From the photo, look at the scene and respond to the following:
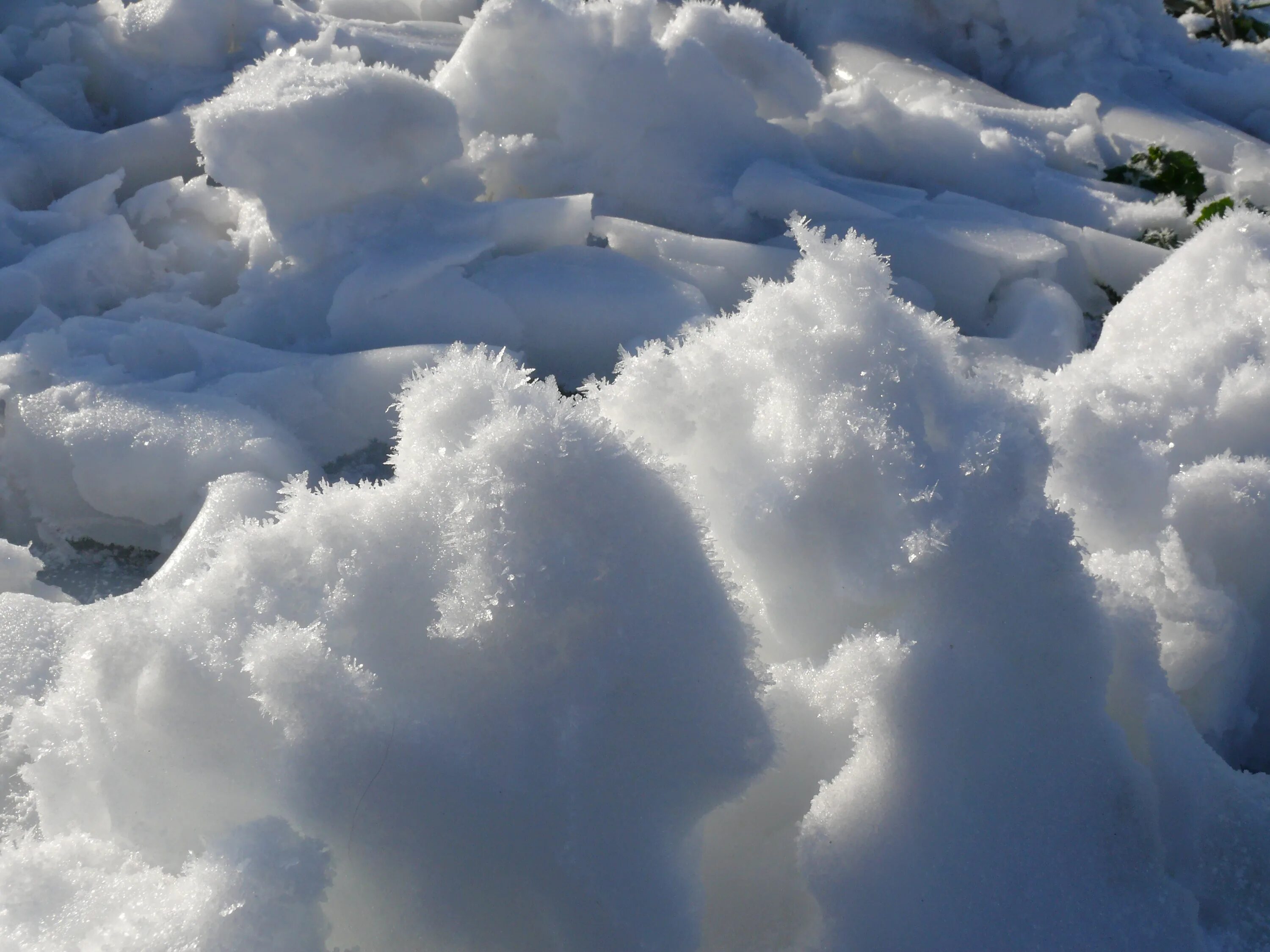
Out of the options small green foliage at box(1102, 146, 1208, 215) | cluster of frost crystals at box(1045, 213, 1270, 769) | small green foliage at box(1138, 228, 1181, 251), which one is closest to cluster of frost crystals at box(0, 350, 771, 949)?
cluster of frost crystals at box(1045, 213, 1270, 769)

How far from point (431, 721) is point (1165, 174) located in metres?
2.89

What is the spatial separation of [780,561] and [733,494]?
114mm

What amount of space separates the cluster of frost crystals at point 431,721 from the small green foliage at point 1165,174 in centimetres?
251

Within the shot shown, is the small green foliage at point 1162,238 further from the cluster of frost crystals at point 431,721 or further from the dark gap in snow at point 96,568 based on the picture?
the dark gap in snow at point 96,568

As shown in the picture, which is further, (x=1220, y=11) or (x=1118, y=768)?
(x=1220, y=11)

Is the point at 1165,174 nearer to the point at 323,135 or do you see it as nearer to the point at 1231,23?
the point at 1231,23

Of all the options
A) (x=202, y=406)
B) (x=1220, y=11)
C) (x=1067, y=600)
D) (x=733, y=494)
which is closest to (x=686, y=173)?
(x=202, y=406)

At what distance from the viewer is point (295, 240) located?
258 cm

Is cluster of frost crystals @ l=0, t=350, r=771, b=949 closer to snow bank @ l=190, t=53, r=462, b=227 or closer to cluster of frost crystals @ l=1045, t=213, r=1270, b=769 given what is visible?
cluster of frost crystals @ l=1045, t=213, r=1270, b=769

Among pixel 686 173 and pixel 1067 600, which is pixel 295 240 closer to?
pixel 686 173

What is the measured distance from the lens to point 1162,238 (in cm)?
287

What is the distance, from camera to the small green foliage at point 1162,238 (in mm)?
2848

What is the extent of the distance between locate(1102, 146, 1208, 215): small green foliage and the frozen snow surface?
811mm

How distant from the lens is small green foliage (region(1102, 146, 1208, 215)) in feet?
10.1
